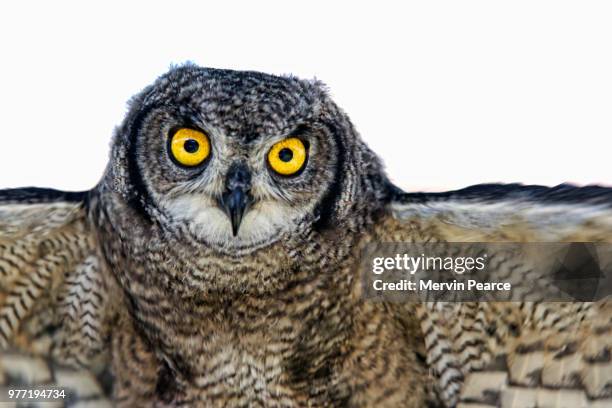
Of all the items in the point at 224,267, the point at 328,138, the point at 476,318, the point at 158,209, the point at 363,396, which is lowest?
the point at 363,396


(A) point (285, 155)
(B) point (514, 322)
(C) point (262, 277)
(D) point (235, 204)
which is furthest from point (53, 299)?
(B) point (514, 322)

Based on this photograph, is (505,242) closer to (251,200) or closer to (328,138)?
(328,138)

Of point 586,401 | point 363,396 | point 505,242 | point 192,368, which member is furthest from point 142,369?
point 586,401

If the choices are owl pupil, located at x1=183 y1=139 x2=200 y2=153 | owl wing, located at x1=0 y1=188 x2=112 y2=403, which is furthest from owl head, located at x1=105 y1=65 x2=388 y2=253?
owl wing, located at x1=0 y1=188 x2=112 y2=403

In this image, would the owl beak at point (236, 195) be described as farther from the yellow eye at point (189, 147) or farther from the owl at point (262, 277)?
the yellow eye at point (189, 147)

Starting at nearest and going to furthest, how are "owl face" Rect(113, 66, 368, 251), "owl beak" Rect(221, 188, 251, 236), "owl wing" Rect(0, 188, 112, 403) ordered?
"owl beak" Rect(221, 188, 251, 236) < "owl face" Rect(113, 66, 368, 251) < "owl wing" Rect(0, 188, 112, 403)

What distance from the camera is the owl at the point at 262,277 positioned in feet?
12.7

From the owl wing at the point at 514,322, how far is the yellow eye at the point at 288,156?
53 centimetres

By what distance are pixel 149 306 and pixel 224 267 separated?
1.36 feet

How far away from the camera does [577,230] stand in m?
3.83

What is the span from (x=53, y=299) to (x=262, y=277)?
1.00m

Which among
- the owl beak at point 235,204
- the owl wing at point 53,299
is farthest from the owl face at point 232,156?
the owl wing at point 53,299

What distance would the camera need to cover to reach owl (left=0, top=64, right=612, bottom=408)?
3.86m

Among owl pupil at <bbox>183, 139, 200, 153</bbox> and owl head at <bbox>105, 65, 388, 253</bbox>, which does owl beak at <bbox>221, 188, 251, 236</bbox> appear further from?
owl pupil at <bbox>183, 139, 200, 153</bbox>
